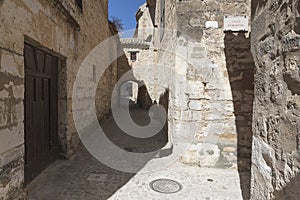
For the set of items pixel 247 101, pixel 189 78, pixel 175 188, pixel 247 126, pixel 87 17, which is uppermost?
pixel 87 17

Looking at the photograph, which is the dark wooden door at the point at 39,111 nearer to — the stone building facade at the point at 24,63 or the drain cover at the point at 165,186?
the stone building facade at the point at 24,63

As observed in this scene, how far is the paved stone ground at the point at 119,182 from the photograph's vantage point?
94.7 inches

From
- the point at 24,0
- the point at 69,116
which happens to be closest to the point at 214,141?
the point at 69,116

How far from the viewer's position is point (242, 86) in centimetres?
327

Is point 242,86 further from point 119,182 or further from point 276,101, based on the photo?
point 119,182

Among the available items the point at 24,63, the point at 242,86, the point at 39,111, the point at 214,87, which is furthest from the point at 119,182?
the point at 242,86

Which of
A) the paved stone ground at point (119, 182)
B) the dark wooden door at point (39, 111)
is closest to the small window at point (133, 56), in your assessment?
the dark wooden door at point (39, 111)

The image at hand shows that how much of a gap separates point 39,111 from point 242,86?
3277 millimetres

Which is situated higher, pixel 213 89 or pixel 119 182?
pixel 213 89

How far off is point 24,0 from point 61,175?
2358 mm

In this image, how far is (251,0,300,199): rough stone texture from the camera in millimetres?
1202

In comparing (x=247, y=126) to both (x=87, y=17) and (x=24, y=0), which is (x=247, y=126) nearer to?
(x=24, y=0)

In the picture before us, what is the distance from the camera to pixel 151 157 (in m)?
3.75

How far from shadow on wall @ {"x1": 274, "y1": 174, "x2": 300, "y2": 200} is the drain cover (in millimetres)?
1434
